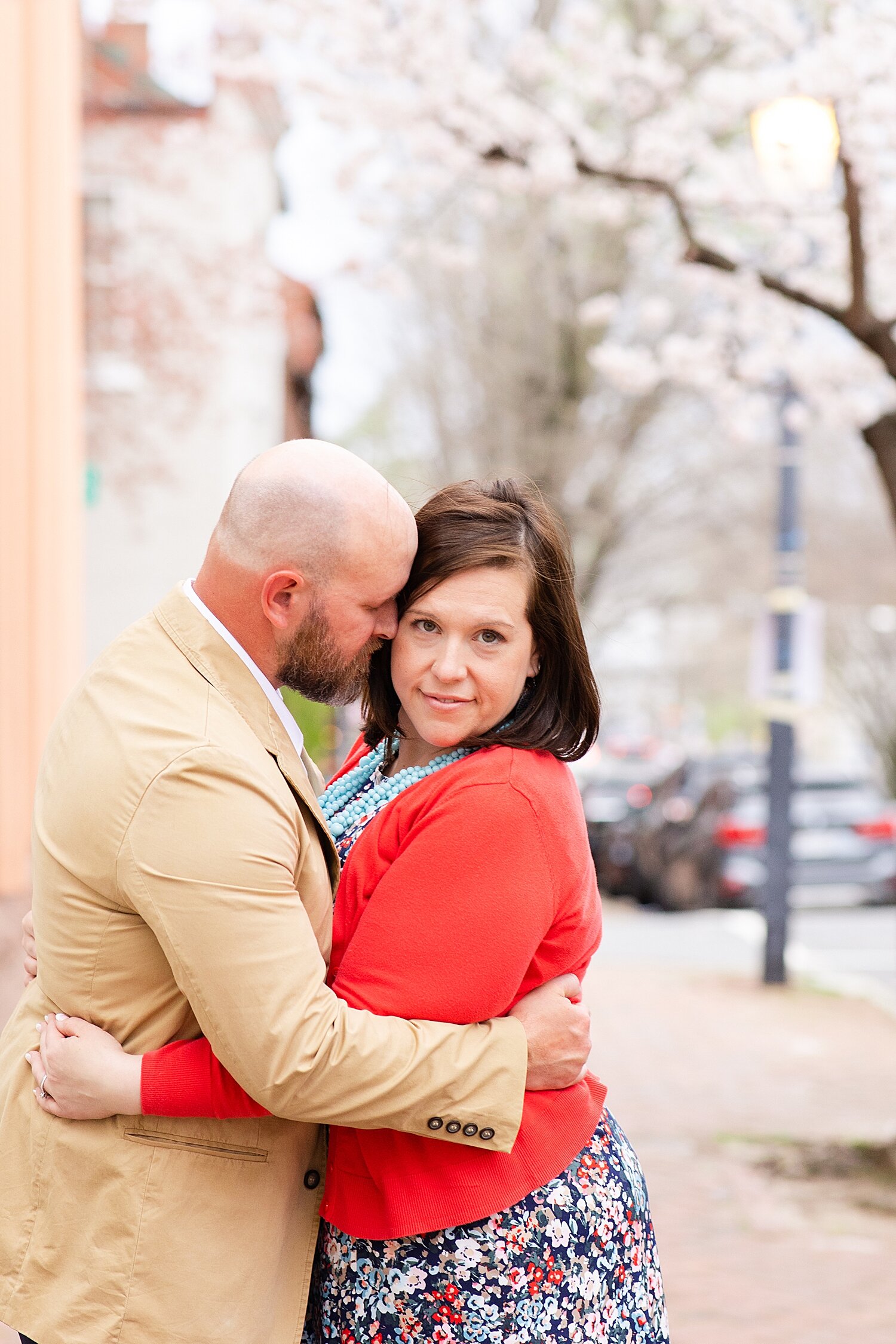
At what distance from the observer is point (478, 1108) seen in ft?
6.33

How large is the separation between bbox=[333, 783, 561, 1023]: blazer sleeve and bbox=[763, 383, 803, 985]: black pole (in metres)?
8.43

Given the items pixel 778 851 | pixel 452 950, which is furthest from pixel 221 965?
pixel 778 851

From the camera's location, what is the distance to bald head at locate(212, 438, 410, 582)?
1.93 m

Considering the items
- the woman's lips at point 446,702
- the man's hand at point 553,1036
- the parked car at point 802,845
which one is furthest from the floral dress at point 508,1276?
the parked car at point 802,845

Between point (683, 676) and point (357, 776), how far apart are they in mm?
42500

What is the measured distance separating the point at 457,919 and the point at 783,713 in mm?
8630

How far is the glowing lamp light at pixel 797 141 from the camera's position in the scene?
5.92 m

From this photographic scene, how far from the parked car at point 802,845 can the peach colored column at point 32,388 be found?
738cm

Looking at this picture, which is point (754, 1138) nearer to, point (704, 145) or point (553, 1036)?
point (553, 1036)

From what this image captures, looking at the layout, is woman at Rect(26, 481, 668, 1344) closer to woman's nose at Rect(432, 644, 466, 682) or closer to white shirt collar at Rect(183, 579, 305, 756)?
woman's nose at Rect(432, 644, 466, 682)

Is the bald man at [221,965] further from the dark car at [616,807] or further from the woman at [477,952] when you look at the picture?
the dark car at [616,807]

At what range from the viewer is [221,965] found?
1.76 m

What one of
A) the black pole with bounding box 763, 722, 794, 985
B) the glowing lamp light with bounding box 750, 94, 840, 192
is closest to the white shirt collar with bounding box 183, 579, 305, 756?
the glowing lamp light with bounding box 750, 94, 840, 192

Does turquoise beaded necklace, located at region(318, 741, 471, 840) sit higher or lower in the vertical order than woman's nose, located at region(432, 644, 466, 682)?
lower
